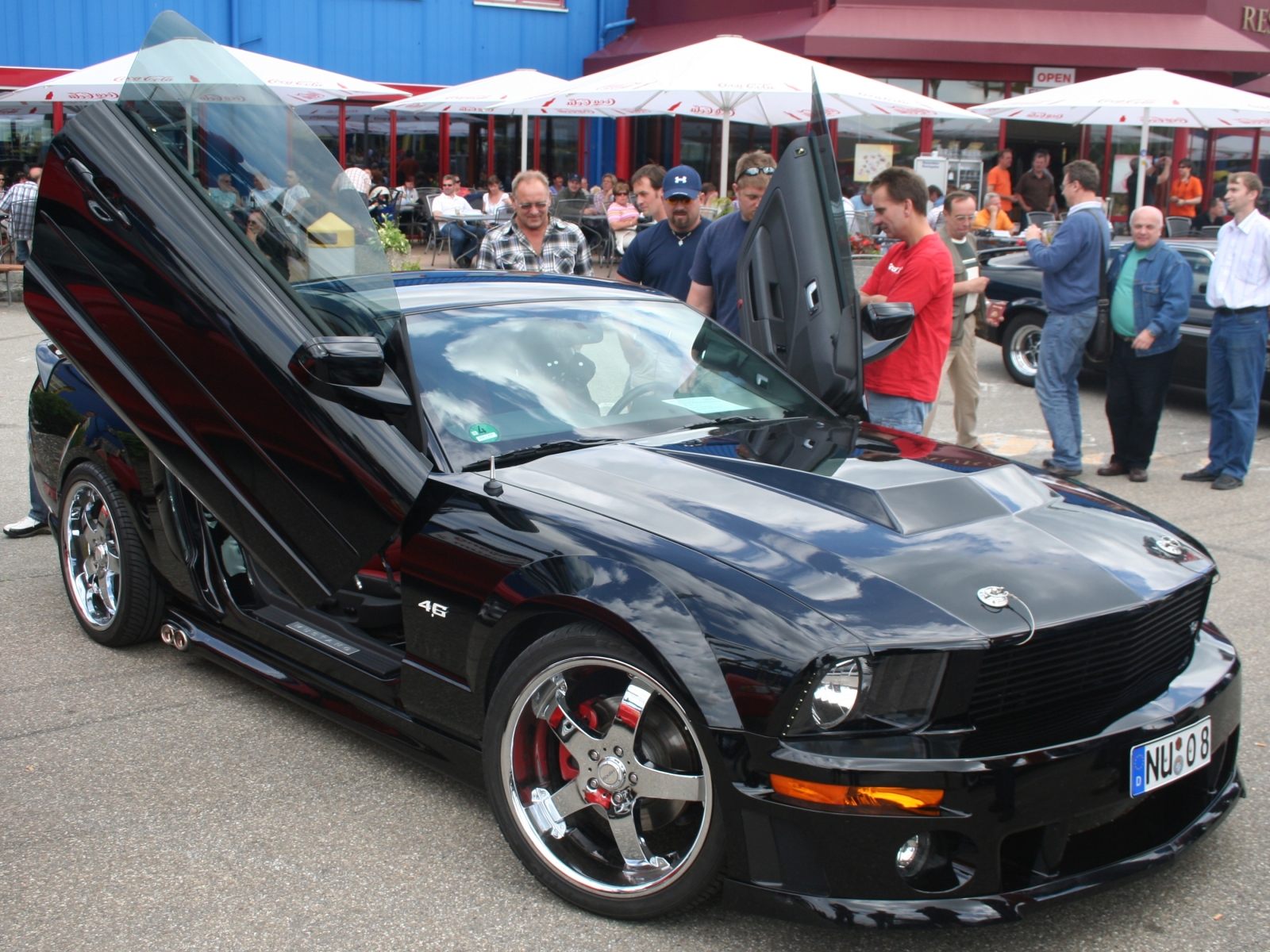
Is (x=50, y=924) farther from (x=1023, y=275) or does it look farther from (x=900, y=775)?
(x=1023, y=275)

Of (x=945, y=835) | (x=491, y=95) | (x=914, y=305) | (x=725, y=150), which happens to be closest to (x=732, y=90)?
(x=725, y=150)

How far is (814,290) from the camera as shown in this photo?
4660 millimetres

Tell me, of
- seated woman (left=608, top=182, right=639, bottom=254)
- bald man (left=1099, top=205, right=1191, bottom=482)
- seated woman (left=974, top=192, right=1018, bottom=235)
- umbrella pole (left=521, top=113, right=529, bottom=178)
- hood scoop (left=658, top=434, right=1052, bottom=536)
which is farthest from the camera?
seated woman (left=608, top=182, right=639, bottom=254)

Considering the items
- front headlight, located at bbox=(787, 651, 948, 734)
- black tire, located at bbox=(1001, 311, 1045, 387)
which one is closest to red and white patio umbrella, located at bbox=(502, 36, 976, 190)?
black tire, located at bbox=(1001, 311, 1045, 387)

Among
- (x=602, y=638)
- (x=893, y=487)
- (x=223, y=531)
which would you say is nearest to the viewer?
(x=602, y=638)

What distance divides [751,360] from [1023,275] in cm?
759

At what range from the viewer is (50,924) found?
289 cm

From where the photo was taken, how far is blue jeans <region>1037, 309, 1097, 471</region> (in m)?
7.90

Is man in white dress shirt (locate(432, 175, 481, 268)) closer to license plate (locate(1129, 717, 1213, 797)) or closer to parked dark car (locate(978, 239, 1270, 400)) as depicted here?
parked dark car (locate(978, 239, 1270, 400))

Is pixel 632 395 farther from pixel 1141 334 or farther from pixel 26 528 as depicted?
pixel 1141 334

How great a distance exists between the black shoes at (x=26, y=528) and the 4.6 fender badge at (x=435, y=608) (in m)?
3.84

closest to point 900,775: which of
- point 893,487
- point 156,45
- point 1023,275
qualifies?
point 893,487

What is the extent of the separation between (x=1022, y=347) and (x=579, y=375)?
829cm

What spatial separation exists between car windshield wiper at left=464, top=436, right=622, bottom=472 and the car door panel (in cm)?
16
